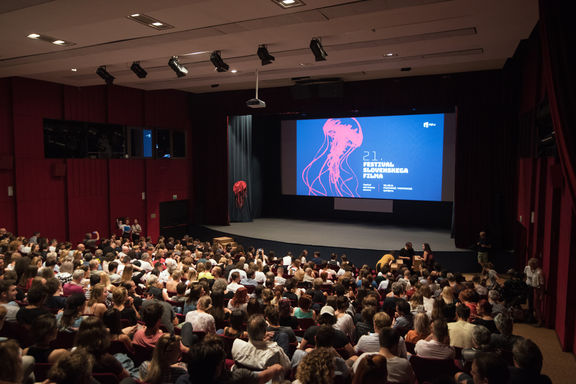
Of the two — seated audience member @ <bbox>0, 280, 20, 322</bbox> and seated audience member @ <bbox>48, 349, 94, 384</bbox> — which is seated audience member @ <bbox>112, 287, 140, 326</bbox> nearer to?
seated audience member @ <bbox>0, 280, 20, 322</bbox>

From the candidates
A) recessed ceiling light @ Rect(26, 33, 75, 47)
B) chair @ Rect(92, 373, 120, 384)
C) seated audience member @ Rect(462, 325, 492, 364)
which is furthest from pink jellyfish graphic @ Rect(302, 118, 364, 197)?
chair @ Rect(92, 373, 120, 384)

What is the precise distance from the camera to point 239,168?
53.1ft

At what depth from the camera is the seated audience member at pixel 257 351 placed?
3135 millimetres

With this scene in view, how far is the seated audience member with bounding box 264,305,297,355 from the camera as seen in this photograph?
3582mm

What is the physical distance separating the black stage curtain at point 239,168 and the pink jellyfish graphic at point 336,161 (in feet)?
8.50

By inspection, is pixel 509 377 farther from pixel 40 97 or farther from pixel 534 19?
pixel 40 97

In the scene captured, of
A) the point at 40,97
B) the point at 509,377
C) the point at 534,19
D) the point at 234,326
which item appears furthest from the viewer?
the point at 40,97

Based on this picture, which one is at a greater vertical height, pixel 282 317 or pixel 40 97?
pixel 40 97

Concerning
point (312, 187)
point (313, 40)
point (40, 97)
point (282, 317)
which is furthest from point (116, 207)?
point (282, 317)

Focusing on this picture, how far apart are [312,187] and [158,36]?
924cm

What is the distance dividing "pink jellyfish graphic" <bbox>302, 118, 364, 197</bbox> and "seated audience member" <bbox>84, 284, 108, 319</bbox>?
10.7 meters

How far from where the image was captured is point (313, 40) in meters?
6.91

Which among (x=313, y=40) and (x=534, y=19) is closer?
(x=534, y=19)

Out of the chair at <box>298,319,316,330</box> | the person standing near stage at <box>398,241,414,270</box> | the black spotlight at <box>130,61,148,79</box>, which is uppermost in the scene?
the black spotlight at <box>130,61,148,79</box>
